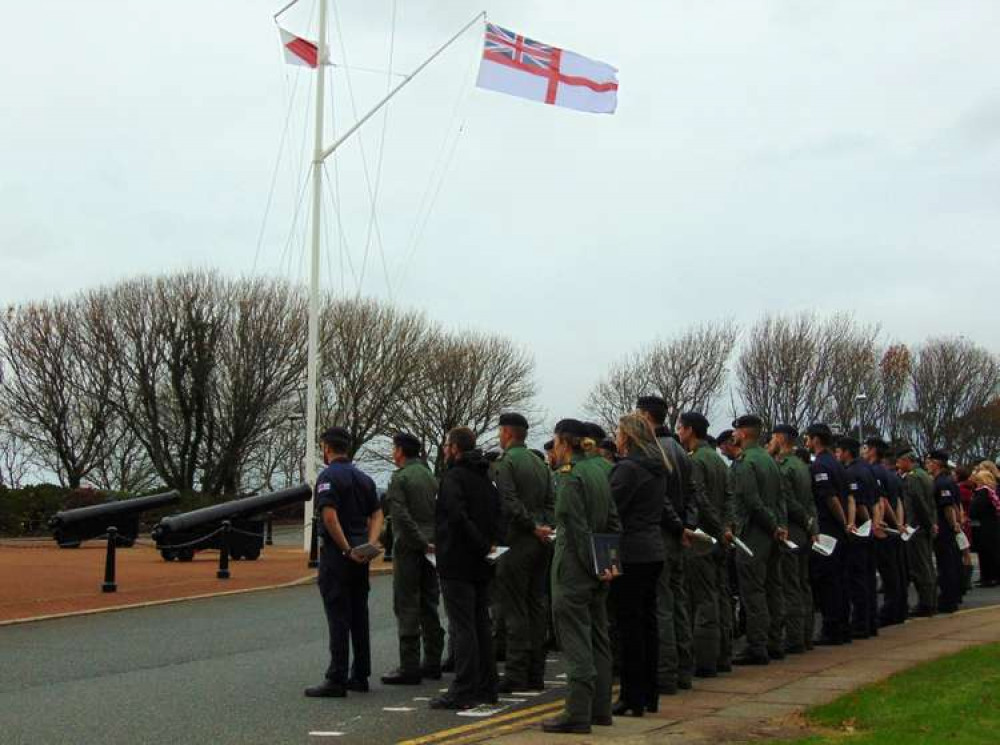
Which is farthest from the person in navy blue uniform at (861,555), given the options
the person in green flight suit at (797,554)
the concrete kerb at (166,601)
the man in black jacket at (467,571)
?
the concrete kerb at (166,601)

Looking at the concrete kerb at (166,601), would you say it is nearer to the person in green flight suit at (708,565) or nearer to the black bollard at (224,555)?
the black bollard at (224,555)

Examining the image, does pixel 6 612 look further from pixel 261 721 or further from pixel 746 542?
pixel 746 542

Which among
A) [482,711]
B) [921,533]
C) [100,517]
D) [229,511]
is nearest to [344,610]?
[482,711]

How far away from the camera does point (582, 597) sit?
8328mm

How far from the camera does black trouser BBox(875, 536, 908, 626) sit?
15000mm

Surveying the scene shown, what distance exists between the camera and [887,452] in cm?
1563

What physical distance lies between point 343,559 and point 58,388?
44.9m

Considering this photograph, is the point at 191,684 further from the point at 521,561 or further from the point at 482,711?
the point at 521,561

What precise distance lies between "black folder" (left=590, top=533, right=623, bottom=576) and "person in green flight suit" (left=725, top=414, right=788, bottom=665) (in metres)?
3.20

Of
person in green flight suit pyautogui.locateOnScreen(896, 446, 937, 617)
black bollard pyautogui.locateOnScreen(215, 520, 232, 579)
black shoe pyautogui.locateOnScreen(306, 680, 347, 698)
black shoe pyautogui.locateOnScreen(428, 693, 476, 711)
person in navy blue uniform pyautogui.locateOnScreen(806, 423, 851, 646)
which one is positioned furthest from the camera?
black bollard pyautogui.locateOnScreen(215, 520, 232, 579)

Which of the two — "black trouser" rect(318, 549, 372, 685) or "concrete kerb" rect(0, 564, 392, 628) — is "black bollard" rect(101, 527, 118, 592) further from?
"black trouser" rect(318, 549, 372, 685)

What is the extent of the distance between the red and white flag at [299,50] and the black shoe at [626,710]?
24.3 metres

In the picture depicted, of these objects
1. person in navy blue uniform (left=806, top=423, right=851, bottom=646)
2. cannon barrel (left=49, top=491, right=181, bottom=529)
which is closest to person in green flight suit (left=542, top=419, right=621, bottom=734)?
person in navy blue uniform (left=806, top=423, right=851, bottom=646)

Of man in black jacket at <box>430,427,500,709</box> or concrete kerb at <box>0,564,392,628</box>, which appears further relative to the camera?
concrete kerb at <box>0,564,392,628</box>
